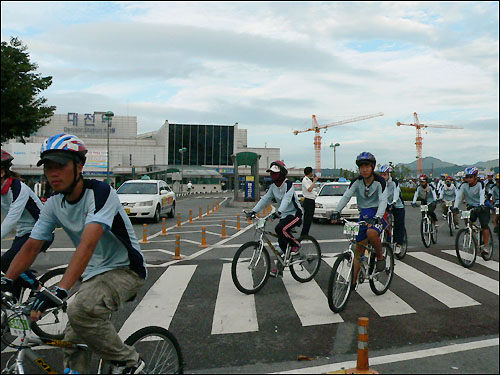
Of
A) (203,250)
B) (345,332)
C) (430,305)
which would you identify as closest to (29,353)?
(345,332)

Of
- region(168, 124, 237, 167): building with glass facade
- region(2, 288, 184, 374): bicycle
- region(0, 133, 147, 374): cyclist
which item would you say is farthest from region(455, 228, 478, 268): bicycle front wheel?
region(168, 124, 237, 167): building with glass facade

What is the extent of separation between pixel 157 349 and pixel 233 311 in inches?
103

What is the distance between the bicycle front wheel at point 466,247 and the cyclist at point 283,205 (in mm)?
3268

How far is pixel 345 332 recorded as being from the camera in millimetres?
4902

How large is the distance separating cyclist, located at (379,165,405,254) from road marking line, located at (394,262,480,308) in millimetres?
860

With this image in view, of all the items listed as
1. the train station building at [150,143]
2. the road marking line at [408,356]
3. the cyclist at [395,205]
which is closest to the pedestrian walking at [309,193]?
the cyclist at [395,205]

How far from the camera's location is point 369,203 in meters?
6.68

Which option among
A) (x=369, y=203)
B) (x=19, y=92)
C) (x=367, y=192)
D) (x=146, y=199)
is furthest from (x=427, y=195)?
(x=19, y=92)

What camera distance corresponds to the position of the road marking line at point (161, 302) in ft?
17.1

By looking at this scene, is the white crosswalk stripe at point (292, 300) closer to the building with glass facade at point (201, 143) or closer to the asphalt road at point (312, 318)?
the asphalt road at point (312, 318)

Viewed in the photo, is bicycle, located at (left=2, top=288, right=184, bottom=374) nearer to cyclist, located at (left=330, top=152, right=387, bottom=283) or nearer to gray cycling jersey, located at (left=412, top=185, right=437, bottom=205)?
cyclist, located at (left=330, top=152, right=387, bottom=283)

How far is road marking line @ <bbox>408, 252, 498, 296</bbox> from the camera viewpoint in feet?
23.1

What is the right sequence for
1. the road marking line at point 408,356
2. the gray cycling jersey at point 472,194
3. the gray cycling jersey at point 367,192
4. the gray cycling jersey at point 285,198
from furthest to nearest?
the gray cycling jersey at point 472,194
the gray cycling jersey at point 285,198
the gray cycling jersey at point 367,192
the road marking line at point 408,356

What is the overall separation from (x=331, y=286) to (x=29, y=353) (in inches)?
141
